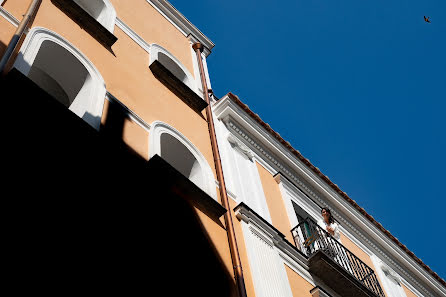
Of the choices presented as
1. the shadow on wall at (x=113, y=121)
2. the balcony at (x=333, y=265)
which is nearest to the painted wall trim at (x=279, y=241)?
the balcony at (x=333, y=265)

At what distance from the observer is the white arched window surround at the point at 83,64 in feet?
Answer: 24.1

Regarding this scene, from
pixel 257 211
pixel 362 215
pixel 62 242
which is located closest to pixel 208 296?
pixel 62 242

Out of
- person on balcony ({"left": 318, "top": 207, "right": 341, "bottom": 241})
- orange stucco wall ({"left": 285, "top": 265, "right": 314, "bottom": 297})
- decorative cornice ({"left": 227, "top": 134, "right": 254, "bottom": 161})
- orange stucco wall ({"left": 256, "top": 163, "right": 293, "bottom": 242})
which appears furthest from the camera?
person on balcony ({"left": 318, "top": 207, "right": 341, "bottom": 241})

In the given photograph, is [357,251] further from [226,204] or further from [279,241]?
[226,204]

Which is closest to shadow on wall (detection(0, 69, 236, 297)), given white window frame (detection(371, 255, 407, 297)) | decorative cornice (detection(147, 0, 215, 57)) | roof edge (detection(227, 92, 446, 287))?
roof edge (detection(227, 92, 446, 287))

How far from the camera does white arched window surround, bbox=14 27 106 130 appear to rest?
290 inches

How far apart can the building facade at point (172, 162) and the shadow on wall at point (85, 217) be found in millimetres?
24

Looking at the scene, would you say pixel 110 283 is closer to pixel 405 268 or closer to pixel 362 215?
pixel 362 215

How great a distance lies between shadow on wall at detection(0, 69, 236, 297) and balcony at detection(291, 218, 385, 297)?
3190 mm

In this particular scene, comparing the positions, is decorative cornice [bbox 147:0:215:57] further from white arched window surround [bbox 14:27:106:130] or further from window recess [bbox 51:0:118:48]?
white arched window surround [bbox 14:27:106:130]

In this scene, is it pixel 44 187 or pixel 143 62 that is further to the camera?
pixel 143 62

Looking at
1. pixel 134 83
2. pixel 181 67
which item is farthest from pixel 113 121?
pixel 181 67

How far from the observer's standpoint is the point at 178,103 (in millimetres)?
10305

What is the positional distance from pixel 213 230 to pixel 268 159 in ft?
16.1
